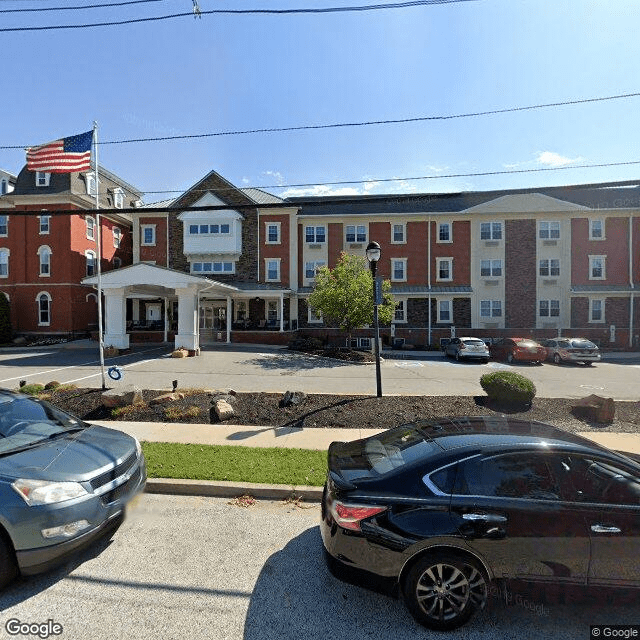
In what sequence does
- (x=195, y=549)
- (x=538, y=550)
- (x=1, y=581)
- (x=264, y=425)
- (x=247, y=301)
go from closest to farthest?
(x=538, y=550) → (x=1, y=581) → (x=195, y=549) → (x=264, y=425) → (x=247, y=301)

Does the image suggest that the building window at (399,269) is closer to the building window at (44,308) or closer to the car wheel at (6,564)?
the building window at (44,308)

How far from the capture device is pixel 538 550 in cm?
262

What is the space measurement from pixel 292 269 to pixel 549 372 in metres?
18.5

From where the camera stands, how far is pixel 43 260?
26156 millimetres

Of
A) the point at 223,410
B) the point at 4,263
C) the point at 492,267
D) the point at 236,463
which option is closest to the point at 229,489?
the point at 236,463

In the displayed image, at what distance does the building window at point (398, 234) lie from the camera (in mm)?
28280

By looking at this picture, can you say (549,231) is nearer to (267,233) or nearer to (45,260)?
(267,233)

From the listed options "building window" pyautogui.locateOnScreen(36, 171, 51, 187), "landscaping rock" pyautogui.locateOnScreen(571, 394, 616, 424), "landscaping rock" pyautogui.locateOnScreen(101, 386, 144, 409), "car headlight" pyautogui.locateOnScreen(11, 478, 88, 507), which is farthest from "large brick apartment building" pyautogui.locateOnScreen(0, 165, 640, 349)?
"car headlight" pyautogui.locateOnScreen(11, 478, 88, 507)

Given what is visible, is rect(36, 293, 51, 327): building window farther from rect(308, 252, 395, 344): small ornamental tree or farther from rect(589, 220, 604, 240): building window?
rect(589, 220, 604, 240): building window

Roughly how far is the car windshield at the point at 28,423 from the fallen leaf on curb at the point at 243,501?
218 cm

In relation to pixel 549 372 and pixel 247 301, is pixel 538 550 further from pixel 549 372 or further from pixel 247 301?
pixel 247 301

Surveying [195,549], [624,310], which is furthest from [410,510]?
[624,310]

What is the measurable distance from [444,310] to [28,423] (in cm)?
2707

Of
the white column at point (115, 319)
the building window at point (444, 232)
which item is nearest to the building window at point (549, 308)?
the building window at point (444, 232)
